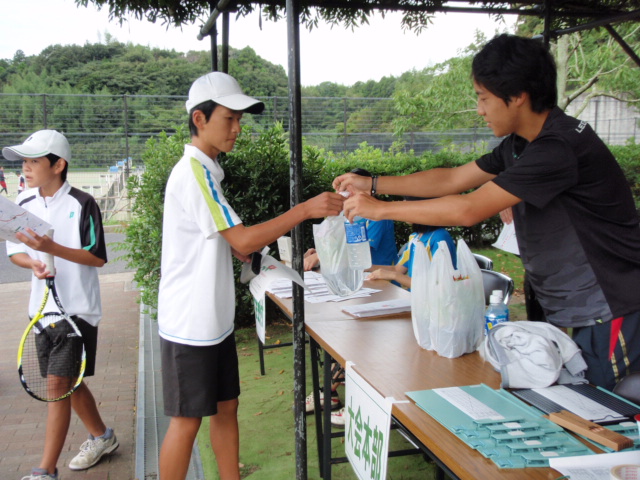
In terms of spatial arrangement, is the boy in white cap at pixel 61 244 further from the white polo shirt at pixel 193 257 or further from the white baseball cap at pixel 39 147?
the white polo shirt at pixel 193 257

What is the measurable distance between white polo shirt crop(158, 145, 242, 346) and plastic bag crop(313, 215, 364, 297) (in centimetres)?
63

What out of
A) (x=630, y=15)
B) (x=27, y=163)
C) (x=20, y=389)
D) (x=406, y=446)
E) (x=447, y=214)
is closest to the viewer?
(x=447, y=214)

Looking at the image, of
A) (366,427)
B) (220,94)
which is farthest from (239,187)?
(366,427)

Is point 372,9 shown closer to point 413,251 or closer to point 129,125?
point 413,251

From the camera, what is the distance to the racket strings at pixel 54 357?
9.16ft

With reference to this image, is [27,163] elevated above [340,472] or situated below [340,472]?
above

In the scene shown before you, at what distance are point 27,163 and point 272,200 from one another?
125 inches

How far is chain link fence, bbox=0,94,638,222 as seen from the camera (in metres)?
14.5

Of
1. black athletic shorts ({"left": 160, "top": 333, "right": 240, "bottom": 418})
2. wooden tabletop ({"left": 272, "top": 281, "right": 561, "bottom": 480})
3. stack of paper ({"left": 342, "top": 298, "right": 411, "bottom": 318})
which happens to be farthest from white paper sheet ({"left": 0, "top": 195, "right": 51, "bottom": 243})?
stack of paper ({"left": 342, "top": 298, "right": 411, "bottom": 318})

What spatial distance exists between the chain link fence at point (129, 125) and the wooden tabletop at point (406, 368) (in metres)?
11.7

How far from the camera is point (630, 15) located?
3.79 meters

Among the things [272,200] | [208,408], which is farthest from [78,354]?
[272,200]

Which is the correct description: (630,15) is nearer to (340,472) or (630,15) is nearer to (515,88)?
(515,88)

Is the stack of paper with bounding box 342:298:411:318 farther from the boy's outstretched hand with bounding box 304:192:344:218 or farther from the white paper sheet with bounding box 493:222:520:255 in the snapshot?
the white paper sheet with bounding box 493:222:520:255
